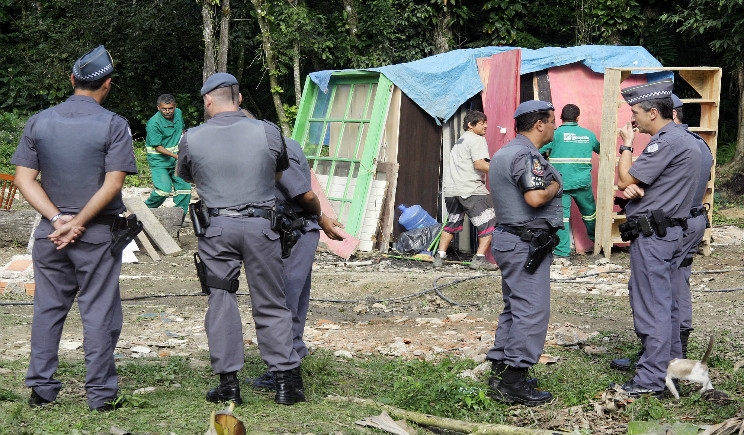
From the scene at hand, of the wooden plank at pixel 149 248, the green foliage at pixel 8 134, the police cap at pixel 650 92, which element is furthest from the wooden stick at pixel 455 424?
the green foliage at pixel 8 134

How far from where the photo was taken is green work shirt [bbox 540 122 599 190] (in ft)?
→ 33.2

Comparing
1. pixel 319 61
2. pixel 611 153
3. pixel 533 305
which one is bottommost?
pixel 533 305

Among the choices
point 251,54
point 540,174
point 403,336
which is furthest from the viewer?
point 251,54

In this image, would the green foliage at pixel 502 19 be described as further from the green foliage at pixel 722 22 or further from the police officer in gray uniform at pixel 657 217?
the police officer in gray uniform at pixel 657 217

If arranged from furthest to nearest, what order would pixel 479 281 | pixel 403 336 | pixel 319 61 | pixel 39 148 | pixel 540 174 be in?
pixel 319 61 → pixel 479 281 → pixel 403 336 → pixel 540 174 → pixel 39 148

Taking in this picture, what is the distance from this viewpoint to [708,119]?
1035 centimetres

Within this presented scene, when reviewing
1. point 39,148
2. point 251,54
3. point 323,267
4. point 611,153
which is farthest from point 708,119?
point 251,54

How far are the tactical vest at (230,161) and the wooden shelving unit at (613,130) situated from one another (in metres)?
6.15

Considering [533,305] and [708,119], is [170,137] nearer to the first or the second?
[708,119]

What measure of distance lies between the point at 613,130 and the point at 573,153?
20.1 inches

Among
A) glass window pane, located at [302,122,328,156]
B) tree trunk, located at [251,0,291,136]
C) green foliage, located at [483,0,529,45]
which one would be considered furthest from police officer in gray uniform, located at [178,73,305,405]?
green foliage, located at [483,0,529,45]

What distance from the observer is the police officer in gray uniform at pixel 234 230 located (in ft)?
15.1

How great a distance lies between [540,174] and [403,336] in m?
2.43

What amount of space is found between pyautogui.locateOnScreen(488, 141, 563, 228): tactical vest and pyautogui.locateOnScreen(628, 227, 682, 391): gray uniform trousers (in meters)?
0.53
